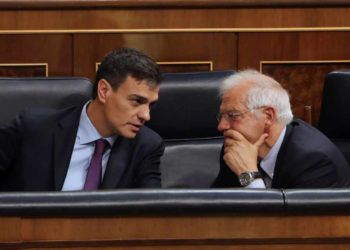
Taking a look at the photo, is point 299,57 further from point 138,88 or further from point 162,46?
point 138,88

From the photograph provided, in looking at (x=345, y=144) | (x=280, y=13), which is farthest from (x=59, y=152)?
(x=280, y=13)

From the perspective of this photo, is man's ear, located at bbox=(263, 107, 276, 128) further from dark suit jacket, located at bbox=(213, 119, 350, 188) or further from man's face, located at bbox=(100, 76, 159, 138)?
man's face, located at bbox=(100, 76, 159, 138)

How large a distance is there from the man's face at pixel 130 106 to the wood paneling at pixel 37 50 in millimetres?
594

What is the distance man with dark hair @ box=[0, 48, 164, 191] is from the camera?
1.55 m

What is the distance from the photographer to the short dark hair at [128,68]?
5.10ft

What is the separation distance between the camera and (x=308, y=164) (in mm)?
1455

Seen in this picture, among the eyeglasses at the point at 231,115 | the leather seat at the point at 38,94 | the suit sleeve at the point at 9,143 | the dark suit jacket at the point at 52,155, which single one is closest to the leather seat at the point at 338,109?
the eyeglasses at the point at 231,115

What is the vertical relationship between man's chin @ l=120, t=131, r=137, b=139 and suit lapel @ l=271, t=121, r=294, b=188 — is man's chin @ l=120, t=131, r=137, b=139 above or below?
above

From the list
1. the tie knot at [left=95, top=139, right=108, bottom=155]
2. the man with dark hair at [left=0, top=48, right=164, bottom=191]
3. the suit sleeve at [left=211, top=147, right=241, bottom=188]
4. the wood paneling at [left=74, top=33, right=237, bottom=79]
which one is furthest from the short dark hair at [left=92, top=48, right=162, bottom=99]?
the wood paneling at [left=74, top=33, right=237, bottom=79]

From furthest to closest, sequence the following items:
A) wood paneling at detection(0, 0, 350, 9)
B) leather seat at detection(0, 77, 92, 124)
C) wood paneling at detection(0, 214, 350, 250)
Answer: wood paneling at detection(0, 0, 350, 9), leather seat at detection(0, 77, 92, 124), wood paneling at detection(0, 214, 350, 250)

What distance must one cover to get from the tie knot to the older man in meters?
0.22

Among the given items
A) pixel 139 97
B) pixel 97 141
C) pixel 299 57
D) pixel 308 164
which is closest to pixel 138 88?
pixel 139 97

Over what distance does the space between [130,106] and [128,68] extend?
0.23ft

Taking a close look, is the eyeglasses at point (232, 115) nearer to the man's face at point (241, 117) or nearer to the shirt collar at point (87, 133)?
the man's face at point (241, 117)
